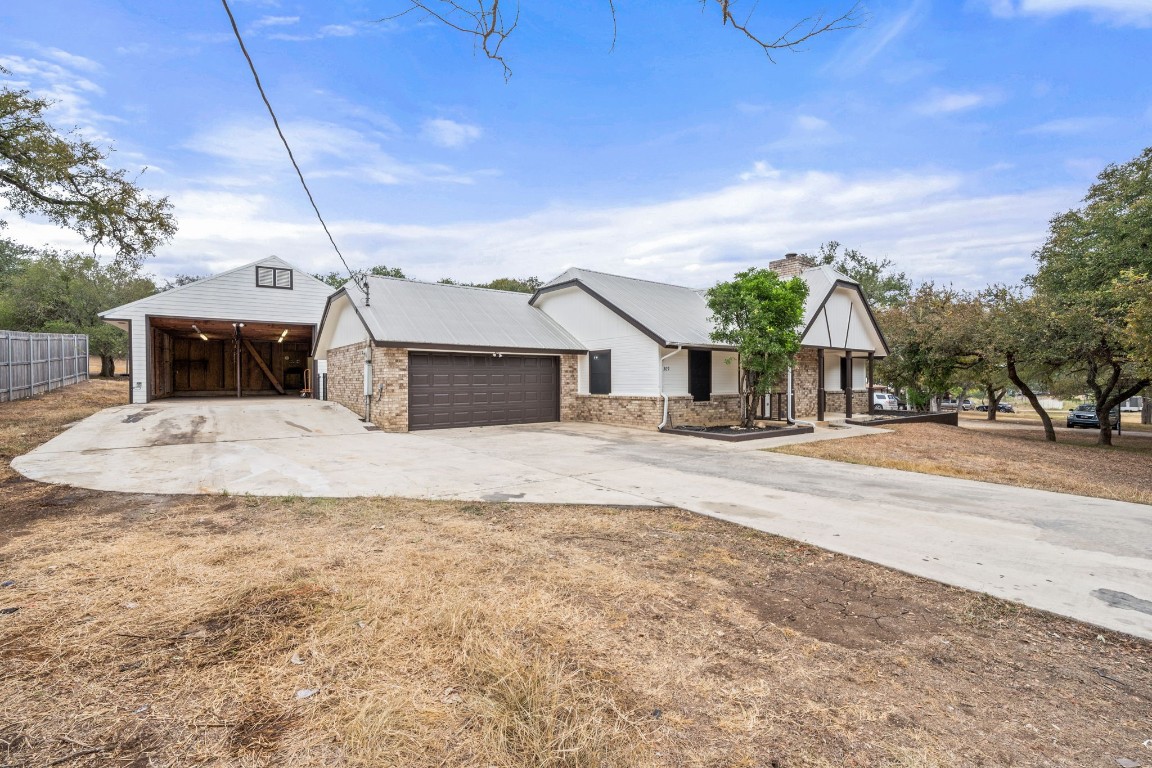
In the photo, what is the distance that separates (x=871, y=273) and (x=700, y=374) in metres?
30.5

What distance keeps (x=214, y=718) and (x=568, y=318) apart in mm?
15440

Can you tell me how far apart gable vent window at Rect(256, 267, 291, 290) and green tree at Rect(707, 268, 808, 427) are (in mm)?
17012

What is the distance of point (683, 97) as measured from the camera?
5590mm

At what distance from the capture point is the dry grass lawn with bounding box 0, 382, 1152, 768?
1906 millimetres

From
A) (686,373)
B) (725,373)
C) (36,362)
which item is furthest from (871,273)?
(36,362)

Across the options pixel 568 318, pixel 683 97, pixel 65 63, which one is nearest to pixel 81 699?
pixel 683 97

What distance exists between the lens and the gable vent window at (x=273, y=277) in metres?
19.7

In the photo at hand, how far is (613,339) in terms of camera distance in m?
15.2

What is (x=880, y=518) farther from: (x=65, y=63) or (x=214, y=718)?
(x=65, y=63)

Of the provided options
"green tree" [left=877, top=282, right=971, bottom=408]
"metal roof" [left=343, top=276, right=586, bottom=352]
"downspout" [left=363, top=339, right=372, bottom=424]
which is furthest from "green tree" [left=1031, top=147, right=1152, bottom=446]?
"downspout" [left=363, top=339, right=372, bottom=424]

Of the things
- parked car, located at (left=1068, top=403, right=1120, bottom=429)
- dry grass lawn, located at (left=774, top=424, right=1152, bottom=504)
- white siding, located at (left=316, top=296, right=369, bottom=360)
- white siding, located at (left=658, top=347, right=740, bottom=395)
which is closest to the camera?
dry grass lawn, located at (left=774, top=424, right=1152, bottom=504)

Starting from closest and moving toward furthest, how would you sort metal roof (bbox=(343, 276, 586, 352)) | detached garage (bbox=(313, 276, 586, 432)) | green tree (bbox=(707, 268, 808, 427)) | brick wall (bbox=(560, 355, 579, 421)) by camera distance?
green tree (bbox=(707, 268, 808, 427))
detached garage (bbox=(313, 276, 586, 432))
metal roof (bbox=(343, 276, 586, 352))
brick wall (bbox=(560, 355, 579, 421))

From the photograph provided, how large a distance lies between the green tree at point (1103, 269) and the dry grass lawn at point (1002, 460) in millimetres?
2449

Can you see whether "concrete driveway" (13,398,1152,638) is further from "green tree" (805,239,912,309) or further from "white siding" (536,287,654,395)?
"green tree" (805,239,912,309)
